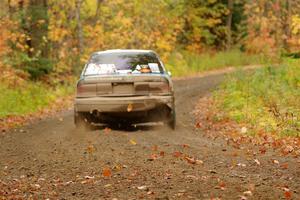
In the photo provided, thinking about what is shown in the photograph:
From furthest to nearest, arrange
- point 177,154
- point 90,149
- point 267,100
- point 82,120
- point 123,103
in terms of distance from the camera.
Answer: point 267,100 → point 82,120 → point 123,103 → point 90,149 → point 177,154

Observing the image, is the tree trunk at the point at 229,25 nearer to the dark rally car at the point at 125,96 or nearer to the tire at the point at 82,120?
the dark rally car at the point at 125,96

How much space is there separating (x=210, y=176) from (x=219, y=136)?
4549 mm

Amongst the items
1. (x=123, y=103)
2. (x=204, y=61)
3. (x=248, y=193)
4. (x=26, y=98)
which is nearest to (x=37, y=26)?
(x=26, y=98)

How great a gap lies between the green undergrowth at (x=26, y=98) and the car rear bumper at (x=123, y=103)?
5.49 m

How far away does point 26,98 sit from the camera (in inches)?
752

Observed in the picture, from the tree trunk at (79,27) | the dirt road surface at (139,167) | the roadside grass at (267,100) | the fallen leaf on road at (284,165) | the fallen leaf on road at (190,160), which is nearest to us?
the dirt road surface at (139,167)

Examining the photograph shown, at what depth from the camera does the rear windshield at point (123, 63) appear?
12398 millimetres

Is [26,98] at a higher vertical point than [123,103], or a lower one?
lower

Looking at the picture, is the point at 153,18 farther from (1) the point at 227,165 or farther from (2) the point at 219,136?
(1) the point at 227,165

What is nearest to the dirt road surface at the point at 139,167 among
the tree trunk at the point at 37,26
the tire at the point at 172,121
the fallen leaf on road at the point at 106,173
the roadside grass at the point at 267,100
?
the fallen leaf on road at the point at 106,173

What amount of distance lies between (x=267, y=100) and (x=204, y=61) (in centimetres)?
2254

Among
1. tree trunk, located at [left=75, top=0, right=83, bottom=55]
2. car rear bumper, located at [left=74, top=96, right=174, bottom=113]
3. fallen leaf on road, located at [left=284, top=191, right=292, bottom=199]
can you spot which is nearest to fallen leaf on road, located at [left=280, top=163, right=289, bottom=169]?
fallen leaf on road, located at [left=284, top=191, right=292, bottom=199]

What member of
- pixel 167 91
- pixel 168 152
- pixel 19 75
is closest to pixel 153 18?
pixel 19 75

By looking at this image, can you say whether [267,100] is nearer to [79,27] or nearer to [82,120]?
[82,120]
